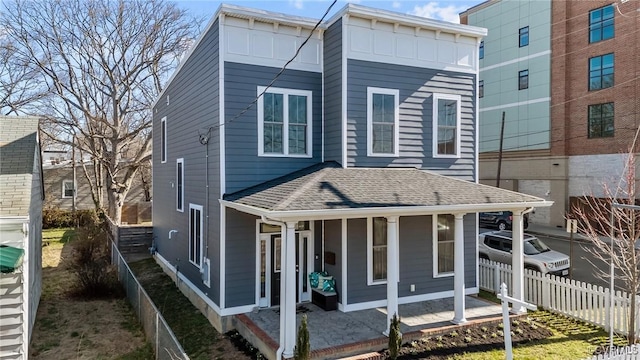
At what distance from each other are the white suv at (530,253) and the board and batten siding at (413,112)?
409cm

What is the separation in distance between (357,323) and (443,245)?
3766 millimetres

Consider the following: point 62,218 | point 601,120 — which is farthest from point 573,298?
point 62,218

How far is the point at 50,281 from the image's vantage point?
15.3 m

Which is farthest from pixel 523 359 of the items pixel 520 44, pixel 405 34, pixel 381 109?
pixel 520 44

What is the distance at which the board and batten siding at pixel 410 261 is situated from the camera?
1048 centimetres

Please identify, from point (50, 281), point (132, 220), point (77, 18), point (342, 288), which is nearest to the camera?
point (342, 288)

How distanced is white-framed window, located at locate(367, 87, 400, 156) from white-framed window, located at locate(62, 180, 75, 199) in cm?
3195

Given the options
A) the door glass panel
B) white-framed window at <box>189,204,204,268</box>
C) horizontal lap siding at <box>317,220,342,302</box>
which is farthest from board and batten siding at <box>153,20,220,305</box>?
horizontal lap siding at <box>317,220,342,302</box>

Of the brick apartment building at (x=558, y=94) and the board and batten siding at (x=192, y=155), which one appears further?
the brick apartment building at (x=558, y=94)

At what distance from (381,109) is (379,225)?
3128 mm

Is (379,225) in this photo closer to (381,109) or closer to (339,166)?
(339,166)

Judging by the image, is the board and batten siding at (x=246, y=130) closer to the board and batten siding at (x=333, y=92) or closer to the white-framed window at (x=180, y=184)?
the board and batten siding at (x=333, y=92)

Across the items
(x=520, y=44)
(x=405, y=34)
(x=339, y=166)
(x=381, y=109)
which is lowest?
(x=339, y=166)

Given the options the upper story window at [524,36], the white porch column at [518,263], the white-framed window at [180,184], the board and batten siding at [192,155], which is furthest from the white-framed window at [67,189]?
the upper story window at [524,36]
